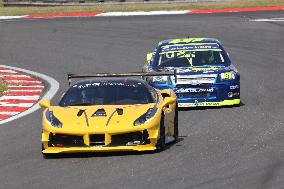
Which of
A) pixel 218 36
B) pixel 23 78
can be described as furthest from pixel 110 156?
pixel 218 36

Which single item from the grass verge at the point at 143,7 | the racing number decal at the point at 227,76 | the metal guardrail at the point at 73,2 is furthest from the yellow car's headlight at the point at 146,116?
the metal guardrail at the point at 73,2

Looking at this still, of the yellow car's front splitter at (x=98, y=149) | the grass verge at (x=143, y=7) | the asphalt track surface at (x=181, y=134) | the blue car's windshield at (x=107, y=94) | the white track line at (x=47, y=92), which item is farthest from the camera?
the grass verge at (x=143, y=7)

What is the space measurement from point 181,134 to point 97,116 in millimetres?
2110

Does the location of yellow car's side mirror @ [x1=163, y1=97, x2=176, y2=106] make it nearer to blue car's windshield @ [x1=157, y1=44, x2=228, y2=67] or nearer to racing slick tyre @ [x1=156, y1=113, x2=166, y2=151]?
racing slick tyre @ [x1=156, y1=113, x2=166, y2=151]

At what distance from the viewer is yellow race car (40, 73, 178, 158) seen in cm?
1232

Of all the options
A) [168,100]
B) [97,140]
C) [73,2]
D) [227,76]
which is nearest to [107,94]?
[168,100]

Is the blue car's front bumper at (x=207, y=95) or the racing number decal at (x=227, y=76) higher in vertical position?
the racing number decal at (x=227, y=76)

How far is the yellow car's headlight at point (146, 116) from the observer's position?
12.6 meters

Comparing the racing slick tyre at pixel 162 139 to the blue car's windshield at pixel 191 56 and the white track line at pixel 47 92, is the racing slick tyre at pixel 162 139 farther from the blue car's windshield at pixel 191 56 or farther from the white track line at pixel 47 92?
the blue car's windshield at pixel 191 56

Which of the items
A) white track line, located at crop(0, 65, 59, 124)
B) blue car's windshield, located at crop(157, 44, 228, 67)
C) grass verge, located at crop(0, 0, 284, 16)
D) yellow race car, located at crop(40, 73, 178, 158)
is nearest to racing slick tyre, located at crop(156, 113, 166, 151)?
yellow race car, located at crop(40, 73, 178, 158)

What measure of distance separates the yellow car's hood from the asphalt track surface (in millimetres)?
419

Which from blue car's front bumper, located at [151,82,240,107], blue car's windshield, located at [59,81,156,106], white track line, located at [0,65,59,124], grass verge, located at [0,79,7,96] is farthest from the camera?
grass verge, located at [0,79,7,96]

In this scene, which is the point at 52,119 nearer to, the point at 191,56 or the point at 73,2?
the point at 191,56

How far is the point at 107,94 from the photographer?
13.6 m
